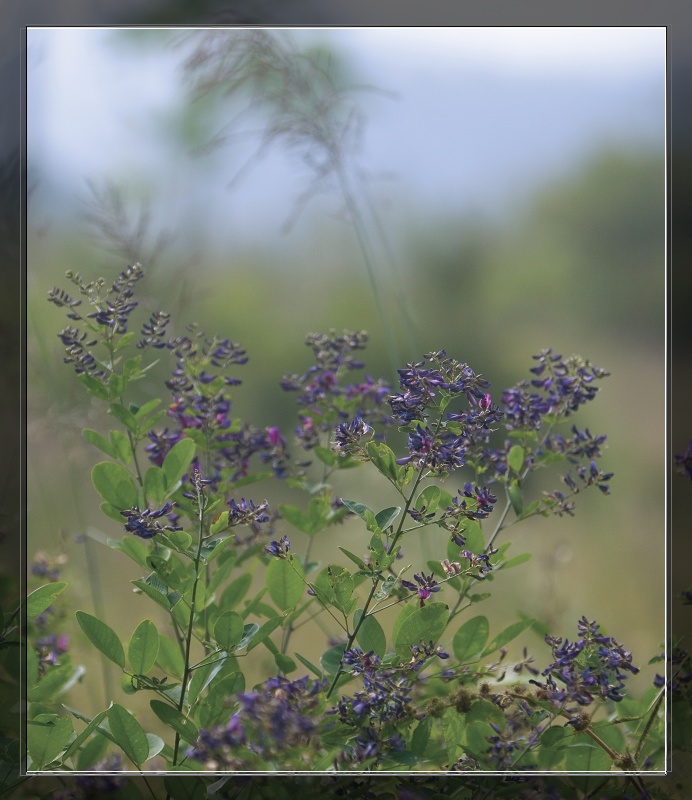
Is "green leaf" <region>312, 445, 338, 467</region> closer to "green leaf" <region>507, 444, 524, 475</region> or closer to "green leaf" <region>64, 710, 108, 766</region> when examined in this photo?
"green leaf" <region>507, 444, 524, 475</region>

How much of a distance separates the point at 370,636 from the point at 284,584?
11 cm

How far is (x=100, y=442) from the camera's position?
0.83 meters

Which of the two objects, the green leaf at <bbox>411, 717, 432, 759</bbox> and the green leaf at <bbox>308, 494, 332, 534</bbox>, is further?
the green leaf at <bbox>308, 494, 332, 534</bbox>

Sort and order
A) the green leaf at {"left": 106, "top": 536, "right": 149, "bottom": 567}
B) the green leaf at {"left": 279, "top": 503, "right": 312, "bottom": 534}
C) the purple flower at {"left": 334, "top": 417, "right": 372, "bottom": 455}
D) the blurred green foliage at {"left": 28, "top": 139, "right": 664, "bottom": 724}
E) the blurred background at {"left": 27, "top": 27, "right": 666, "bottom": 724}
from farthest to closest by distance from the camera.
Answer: the blurred green foliage at {"left": 28, "top": 139, "right": 664, "bottom": 724}, the blurred background at {"left": 27, "top": 27, "right": 666, "bottom": 724}, the green leaf at {"left": 279, "top": 503, "right": 312, "bottom": 534}, the green leaf at {"left": 106, "top": 536, "right": 149, "bottom": 567}, the purple flower at {"left": 334, "top": 417, "right": 372, "bottom": 455}

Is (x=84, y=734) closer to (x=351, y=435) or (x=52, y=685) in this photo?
(x=52, y=685)

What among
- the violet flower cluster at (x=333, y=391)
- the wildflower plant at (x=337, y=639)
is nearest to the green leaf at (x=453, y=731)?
the wildflower plant at (x=337, y=639)

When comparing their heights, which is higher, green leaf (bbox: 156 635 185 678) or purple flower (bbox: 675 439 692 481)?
purple flower (bbox: 675 439 692 481)

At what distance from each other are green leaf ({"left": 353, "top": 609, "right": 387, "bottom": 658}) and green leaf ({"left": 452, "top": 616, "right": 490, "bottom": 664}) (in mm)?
116

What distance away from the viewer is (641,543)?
1.25 meters

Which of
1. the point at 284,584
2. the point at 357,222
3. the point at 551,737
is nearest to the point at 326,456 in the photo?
the point at 284,584

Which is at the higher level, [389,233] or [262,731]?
[389,233]

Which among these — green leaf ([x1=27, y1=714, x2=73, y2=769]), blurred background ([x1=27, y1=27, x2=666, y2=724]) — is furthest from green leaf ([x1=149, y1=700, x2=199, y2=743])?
blurred background ([x1=27, y1=27, x2=666, y2=724])

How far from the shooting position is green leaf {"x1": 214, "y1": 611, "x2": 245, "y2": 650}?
28.0 inches

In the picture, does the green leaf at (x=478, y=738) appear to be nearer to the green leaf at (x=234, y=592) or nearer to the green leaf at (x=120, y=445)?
the green leaf at (x=234, y=592)
